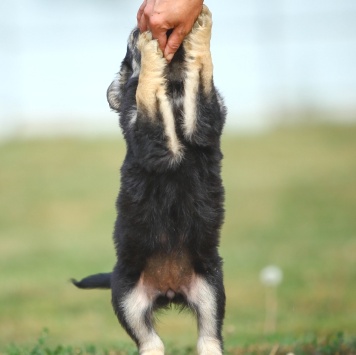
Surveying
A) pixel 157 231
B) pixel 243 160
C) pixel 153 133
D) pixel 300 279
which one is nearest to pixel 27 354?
pixel 157 231

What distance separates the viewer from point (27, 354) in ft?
25.7

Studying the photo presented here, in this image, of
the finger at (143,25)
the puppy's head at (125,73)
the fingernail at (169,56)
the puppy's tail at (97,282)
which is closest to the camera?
the fingernail at (169,56)

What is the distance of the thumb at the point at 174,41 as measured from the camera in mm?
6715

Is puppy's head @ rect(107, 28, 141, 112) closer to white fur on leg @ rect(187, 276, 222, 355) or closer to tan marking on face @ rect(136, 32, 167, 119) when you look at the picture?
tan marking on face @ rect(136, 32, 167, 119)

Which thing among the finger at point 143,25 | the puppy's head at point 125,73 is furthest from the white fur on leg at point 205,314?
the finger at point 143,25

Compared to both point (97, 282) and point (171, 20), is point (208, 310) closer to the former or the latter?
point (97, 282)

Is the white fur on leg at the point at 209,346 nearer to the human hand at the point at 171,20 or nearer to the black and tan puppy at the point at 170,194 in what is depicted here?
the black and tan puppy at the point at 170,194

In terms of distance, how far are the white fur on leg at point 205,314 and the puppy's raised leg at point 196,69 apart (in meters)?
1.02

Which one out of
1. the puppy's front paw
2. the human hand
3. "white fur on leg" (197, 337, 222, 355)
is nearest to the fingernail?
the human hand

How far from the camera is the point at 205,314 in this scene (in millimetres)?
6863

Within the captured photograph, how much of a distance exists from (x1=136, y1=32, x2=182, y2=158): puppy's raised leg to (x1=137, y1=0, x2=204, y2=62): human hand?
0.07 m

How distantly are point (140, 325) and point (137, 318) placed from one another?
5 centimetres

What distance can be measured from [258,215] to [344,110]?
8.97 metres

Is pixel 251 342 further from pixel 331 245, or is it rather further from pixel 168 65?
pixel 331 245
